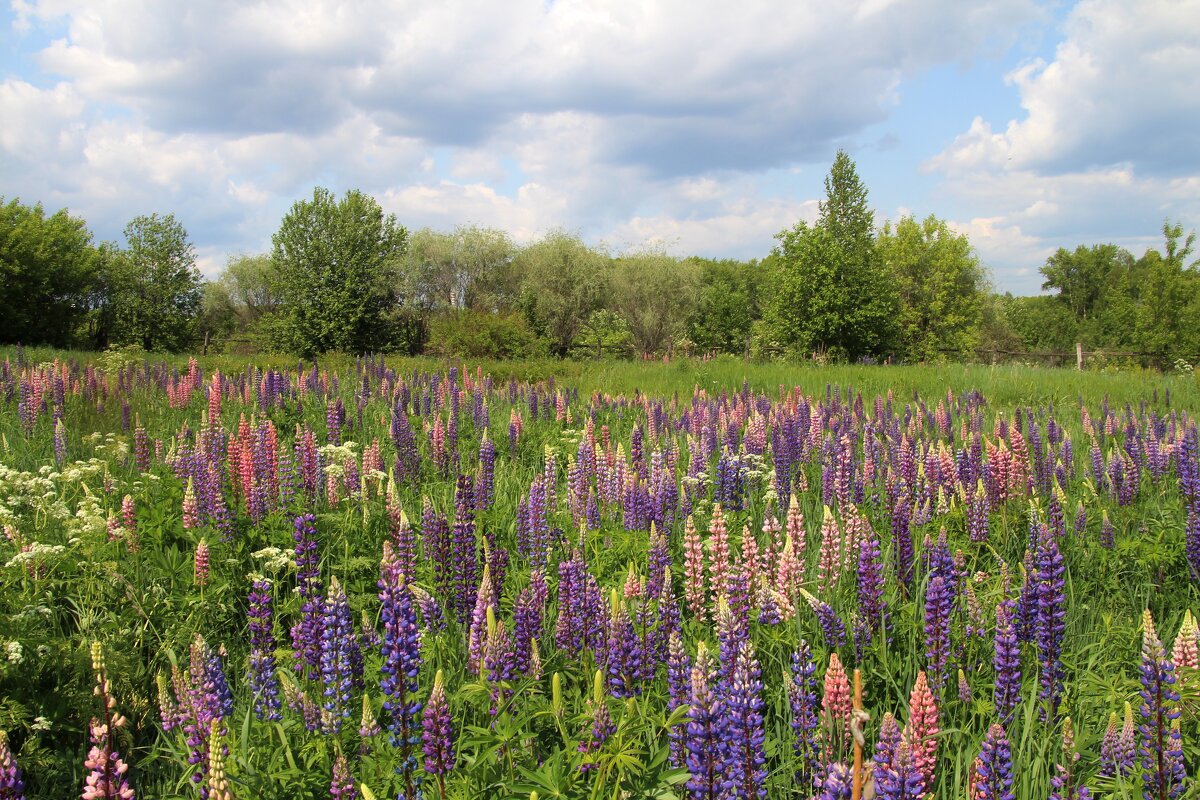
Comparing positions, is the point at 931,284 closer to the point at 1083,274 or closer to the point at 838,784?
the point at 1083,274

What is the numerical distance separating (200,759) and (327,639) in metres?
0.51

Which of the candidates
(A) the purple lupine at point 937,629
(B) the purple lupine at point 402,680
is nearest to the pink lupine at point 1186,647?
(A) the purple lupine at point 937,629

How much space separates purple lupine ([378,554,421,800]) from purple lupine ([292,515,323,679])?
2.62ft

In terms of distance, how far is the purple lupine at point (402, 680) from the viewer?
2.18m

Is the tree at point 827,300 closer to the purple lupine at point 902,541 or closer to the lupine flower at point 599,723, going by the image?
the purple lupine at point 902,541

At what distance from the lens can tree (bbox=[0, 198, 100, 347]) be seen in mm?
42312

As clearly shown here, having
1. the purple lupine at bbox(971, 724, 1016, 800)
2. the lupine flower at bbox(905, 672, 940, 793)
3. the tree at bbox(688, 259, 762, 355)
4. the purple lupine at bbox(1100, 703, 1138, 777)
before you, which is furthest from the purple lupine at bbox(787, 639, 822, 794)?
the tree at bbox(688, 259, 762, 355)

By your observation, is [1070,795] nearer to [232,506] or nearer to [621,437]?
[232,506]

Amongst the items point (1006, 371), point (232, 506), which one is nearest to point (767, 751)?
point (232, 506)

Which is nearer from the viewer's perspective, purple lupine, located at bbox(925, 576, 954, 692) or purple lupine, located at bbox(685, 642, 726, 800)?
purple lupine, located at bbox(685, 642, 726, 800)

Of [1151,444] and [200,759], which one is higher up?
[1151,444]

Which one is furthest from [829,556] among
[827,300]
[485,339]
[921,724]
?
[827,300]

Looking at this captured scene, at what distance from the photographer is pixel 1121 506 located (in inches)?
223

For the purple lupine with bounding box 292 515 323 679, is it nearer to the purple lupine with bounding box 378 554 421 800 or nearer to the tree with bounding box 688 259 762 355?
the purple lupine with bounding box 378 554 421 800
